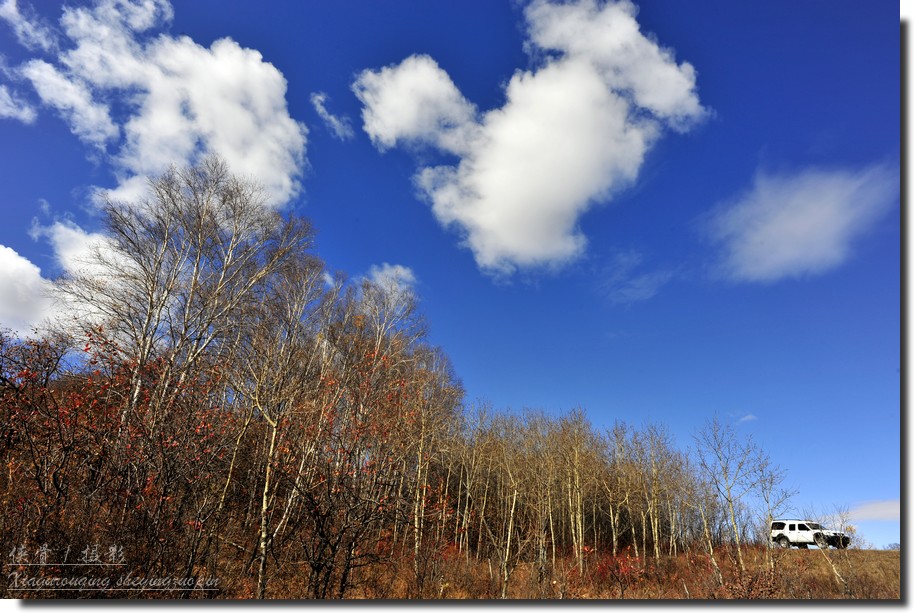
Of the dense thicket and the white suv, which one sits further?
the white suv

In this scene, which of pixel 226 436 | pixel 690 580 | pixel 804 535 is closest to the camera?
pixel 226 436

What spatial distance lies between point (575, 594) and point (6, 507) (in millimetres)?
12641

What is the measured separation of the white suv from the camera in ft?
38.5

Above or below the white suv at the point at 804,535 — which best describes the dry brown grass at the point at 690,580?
below

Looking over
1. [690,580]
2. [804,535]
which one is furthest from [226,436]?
[804,535]

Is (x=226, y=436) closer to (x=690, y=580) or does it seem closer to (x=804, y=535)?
(x=690, y=580)

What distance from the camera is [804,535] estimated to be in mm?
19594

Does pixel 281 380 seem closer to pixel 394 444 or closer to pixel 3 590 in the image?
pixel 394 444

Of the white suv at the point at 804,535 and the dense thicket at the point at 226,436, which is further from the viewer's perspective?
the white suv at the point at 804,535

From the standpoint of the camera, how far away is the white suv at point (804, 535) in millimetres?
11750

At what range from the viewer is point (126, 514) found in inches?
229

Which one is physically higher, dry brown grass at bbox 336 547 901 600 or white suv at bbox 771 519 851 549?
white suv at bbox 771 519 851 549

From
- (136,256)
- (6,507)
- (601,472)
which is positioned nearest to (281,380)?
(6,507)

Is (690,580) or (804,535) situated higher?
(804,535)
